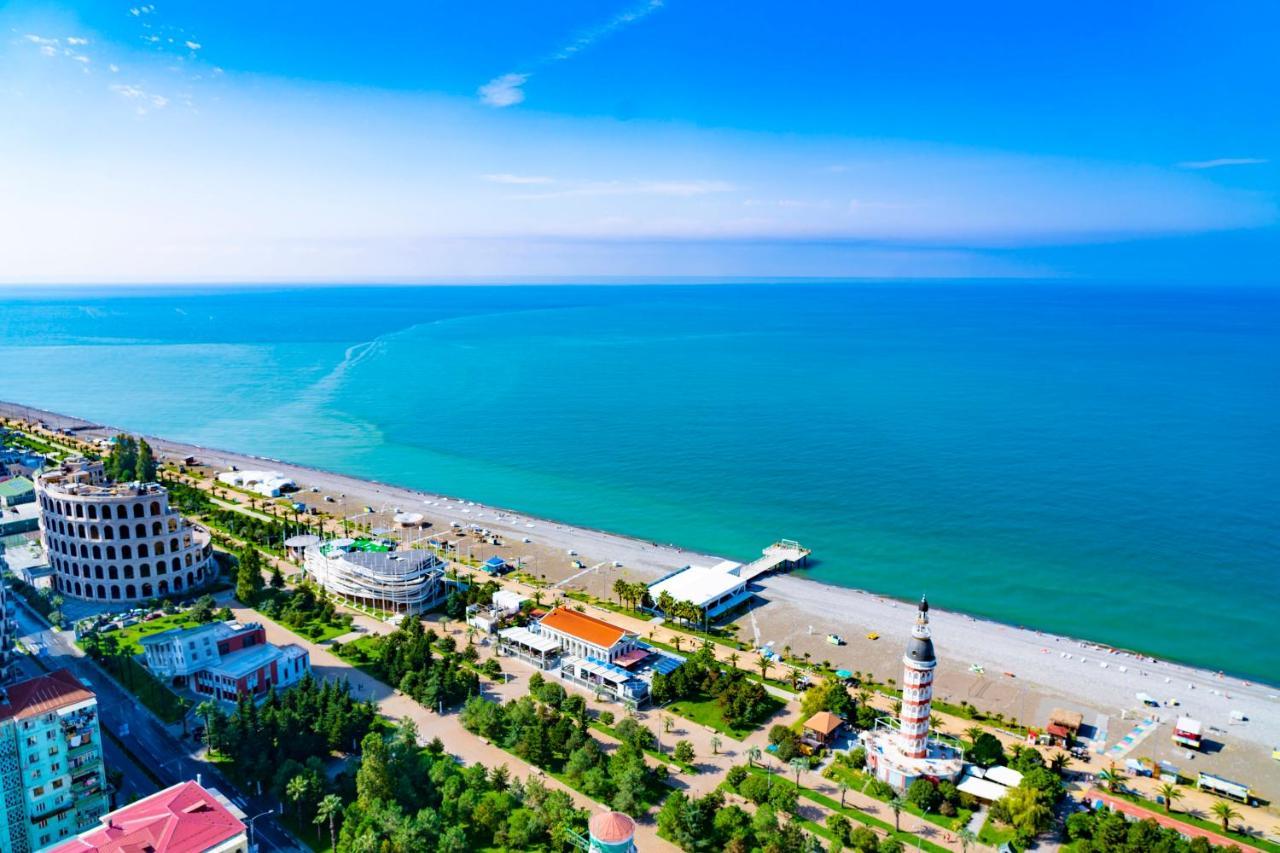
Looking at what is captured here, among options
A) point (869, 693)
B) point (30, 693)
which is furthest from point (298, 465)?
point (869, 693)

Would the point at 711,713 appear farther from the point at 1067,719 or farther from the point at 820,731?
the point at 1067,719

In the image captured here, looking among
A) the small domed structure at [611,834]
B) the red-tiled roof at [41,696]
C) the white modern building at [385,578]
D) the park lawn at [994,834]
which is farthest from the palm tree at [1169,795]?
the red-tiled roof at [41,696]

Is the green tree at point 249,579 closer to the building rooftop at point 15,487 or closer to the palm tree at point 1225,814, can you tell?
the building rooftop at point 15,487

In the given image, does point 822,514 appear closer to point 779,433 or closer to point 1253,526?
point 779,433

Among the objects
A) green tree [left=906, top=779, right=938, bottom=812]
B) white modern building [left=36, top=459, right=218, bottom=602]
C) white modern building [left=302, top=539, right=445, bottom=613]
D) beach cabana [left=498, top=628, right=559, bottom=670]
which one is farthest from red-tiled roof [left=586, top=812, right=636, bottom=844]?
white modern building [left=36, top=459, right=218, bottom=602]

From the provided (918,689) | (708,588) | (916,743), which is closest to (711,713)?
(916,743)

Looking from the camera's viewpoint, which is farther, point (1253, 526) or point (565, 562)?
point (1253, 526)
